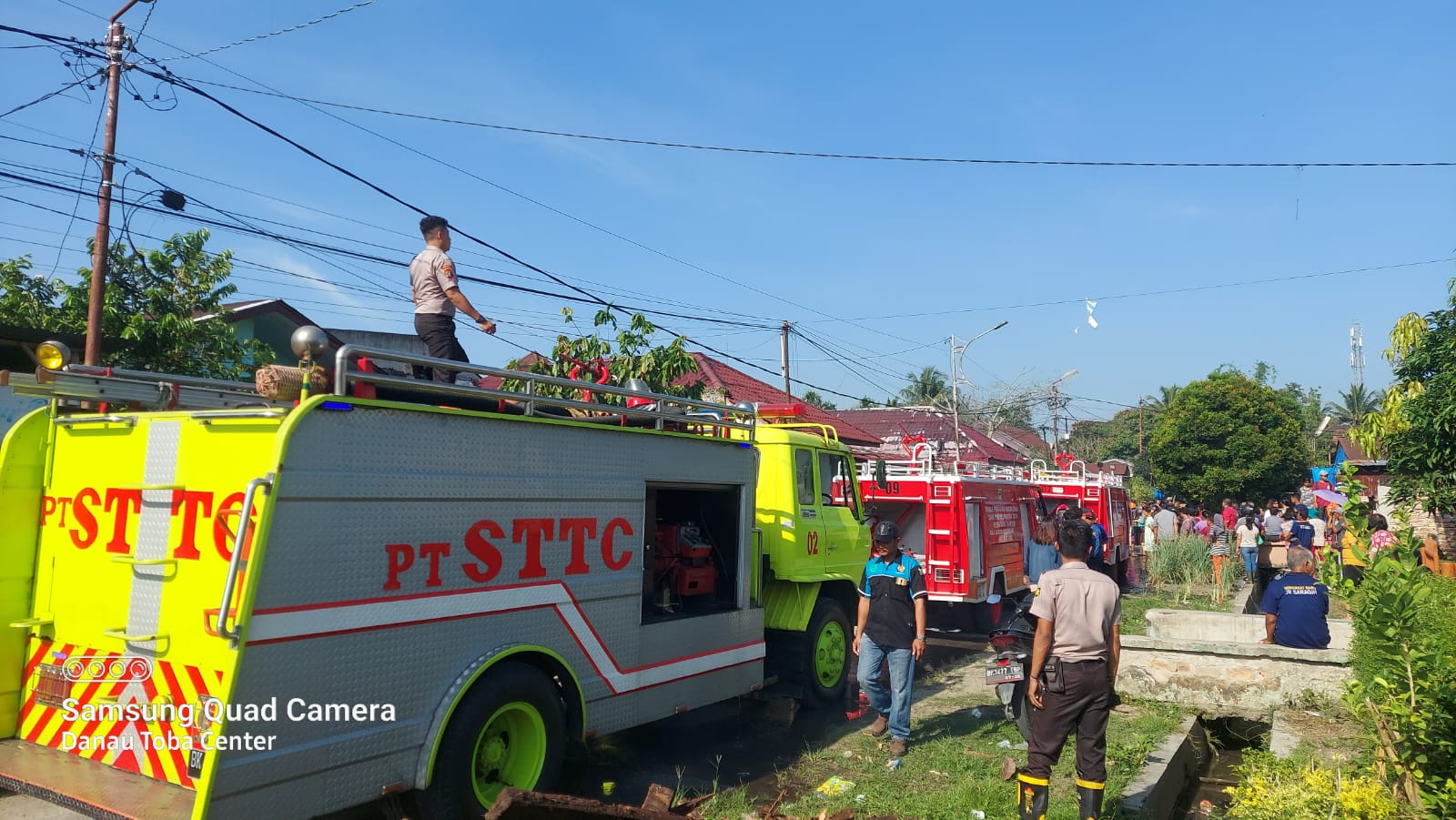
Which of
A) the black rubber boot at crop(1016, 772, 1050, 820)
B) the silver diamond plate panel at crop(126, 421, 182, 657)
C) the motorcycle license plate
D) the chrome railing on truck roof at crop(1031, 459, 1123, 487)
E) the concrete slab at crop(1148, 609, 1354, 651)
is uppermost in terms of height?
the chrome railing on truck roof at crop(1031, 459, 1123, 487)

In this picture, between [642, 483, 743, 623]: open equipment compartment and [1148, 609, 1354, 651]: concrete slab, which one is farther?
[1148, 609, 1354, 651]: concrete slab

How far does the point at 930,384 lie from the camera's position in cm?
4981

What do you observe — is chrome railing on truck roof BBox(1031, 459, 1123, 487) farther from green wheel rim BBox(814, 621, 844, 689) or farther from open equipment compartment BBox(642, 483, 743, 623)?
open equipment compartment BBox(642, 483, 743, 623)

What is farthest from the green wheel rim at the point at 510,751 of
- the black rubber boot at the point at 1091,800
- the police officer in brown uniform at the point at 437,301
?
the black rubber boot at the point at 1091,800

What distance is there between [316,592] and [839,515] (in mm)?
5640

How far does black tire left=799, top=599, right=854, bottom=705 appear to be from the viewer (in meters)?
7.95

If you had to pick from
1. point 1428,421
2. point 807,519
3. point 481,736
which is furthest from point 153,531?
point 1428,421

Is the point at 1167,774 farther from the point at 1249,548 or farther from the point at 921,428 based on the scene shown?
the point at 921,428

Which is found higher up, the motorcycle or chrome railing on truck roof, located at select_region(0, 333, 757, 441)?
chrome railing on truck roof, located at select_region(0, 333, 757, 441)

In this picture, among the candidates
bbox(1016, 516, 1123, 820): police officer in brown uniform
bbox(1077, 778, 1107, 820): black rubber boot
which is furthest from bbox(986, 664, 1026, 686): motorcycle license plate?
bbox(1077, 778, 1107, 820): black rubber boot

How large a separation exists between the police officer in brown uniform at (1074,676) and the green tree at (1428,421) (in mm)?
8876

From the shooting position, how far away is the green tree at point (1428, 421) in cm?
1104

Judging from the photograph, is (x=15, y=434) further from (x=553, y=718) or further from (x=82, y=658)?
(x=553, y=718)

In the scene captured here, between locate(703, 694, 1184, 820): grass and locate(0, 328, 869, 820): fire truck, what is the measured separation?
Answer: 113 cm
